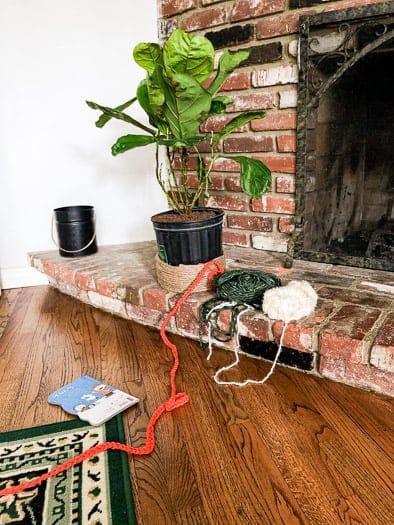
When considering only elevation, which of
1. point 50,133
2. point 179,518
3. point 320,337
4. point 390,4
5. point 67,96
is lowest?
point 179,518

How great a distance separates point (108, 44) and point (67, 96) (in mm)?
314

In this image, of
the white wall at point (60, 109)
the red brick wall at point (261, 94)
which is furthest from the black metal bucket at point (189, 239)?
the white wall at point (60, 109)

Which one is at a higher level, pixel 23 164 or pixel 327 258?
pixel 23 164

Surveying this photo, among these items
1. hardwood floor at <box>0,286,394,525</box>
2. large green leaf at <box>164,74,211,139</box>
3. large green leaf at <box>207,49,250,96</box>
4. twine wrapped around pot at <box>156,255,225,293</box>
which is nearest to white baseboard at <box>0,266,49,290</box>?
hardwood floor at <box>0,286,394,525</box>

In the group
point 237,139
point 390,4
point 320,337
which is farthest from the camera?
point 237,139

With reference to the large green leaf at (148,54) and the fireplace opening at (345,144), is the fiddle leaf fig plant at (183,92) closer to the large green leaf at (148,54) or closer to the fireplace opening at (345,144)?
the large green leaf at (148,54)

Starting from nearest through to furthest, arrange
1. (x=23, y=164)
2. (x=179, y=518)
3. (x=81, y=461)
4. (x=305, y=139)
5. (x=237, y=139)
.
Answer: (x=179, y=518) → (x=81, y=461) → (x=305, y=139) → (x=237, y=139) → (x=23, y=164)

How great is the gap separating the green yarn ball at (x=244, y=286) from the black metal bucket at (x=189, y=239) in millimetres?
109

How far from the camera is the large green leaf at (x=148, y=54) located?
1148 millimetres

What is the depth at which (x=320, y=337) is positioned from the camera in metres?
1.05

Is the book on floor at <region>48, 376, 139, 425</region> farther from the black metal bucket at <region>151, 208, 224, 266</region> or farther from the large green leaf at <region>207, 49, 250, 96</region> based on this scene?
the large green leaf at <region>207, 49, 250, 96</region>

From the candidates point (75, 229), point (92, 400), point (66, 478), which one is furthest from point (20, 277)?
point (66, 478)

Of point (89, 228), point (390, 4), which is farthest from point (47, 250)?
point (390, 4)

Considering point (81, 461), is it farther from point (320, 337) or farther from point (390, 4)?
point (390, 4)
